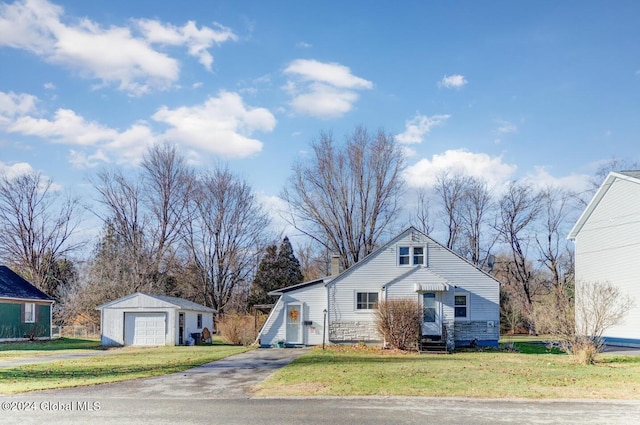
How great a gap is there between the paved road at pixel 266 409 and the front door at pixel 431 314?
44.8 ft

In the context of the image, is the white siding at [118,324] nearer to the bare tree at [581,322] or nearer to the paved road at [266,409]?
the paved road at [266,409]

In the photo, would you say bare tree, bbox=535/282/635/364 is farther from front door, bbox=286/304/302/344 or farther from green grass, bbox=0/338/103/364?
green grass, bbox=0/338/103/364

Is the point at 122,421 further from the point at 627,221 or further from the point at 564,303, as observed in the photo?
the point at 627,221

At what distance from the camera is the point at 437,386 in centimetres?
1247

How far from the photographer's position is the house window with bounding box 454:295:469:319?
2597 centimetres

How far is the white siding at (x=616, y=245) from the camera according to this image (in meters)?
25.3

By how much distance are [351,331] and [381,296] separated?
2.09 meters

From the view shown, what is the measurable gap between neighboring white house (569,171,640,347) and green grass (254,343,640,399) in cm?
690

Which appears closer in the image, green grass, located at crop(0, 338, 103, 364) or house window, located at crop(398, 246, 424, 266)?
green grass, located at crop(0, 338, 103, 364)

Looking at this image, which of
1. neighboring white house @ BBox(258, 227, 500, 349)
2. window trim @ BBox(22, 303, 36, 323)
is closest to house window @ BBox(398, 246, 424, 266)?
neighboring white house @ BBox(258, 227, 500, 349)

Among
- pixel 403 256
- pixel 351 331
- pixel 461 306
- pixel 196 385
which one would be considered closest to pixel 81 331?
pixel 351 331

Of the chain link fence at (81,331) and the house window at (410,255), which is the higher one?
the house window at (410,255)

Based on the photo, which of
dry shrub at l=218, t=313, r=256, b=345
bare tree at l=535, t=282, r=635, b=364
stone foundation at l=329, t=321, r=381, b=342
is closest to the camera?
bare tree at l=535, t=282, r=635, b=364

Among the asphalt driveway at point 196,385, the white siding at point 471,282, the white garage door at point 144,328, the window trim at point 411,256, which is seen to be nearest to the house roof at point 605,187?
the white siding at point 471,282
